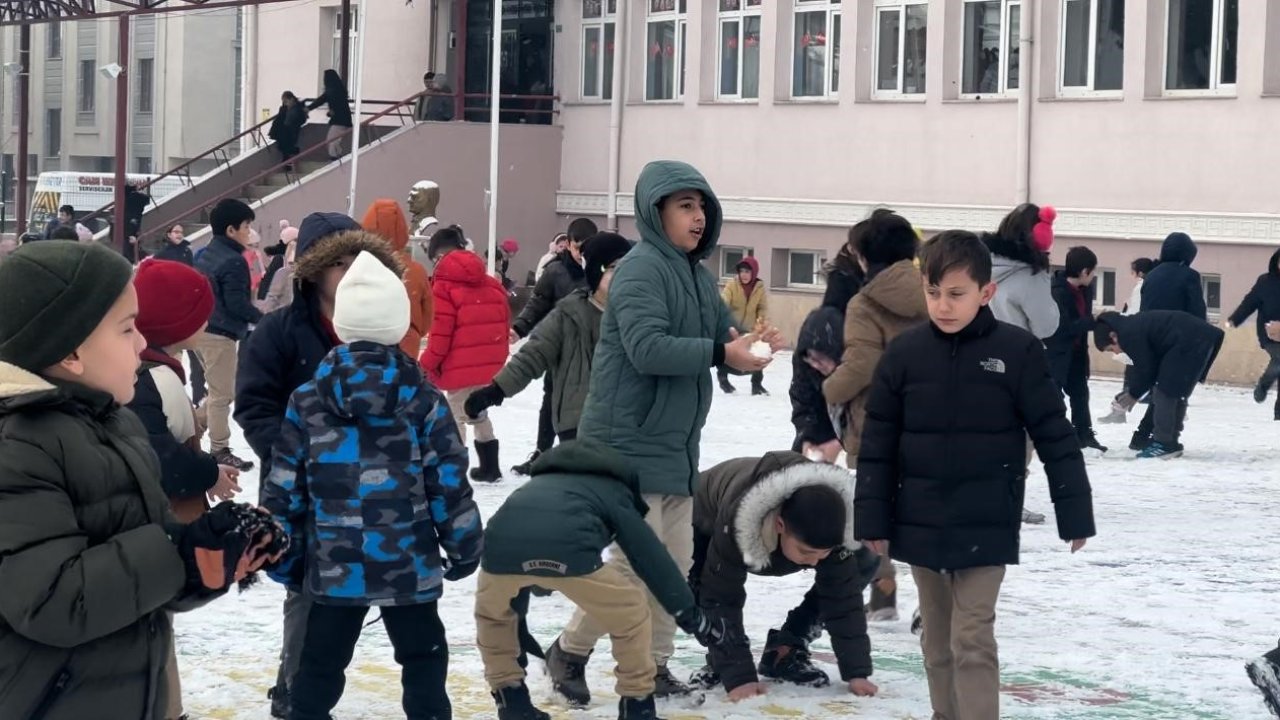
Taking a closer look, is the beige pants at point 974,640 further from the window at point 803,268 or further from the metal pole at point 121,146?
the metal pole at point 121,146

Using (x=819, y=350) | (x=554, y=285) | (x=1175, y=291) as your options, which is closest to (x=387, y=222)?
(x=819, y=350)

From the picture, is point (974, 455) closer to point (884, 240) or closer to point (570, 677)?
point (570, 677)

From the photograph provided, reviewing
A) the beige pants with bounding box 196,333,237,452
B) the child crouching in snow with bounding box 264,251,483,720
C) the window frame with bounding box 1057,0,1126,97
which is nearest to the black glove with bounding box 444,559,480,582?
the child crouching in snow with bounding box 264,251,483,720

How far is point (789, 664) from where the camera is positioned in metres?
6.81

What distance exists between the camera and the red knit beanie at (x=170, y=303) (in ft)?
19.0

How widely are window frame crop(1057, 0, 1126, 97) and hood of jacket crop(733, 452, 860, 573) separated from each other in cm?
1717

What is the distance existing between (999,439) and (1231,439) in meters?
10.6

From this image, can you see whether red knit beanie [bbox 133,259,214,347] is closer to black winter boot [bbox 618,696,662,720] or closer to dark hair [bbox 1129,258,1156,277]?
black winter boot [bbox 618,696,662,720]

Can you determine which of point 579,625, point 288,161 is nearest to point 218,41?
point 288,161

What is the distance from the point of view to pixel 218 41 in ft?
185

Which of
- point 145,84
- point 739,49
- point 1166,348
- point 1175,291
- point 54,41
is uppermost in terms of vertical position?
point 54,41

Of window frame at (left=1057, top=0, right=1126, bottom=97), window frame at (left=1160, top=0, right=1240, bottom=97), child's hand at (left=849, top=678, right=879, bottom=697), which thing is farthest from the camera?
window frame at (left=1057, top=0, right=1126, bottom=97)

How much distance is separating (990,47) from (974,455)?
19.4 meters

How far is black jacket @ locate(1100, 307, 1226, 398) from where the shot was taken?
14.4 meters
